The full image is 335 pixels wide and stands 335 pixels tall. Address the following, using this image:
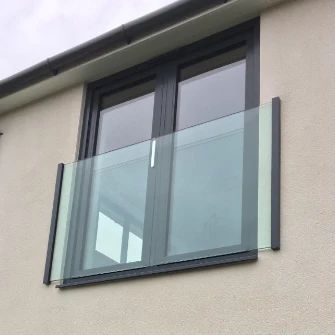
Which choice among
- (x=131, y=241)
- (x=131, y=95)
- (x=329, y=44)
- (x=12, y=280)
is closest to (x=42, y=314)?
(x=12, y=280)

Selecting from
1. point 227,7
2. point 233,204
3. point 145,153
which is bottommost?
point 233,204

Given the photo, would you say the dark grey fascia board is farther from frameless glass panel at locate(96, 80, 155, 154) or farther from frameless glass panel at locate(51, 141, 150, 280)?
frameless glass panel at locate(51, 141, 150, 280)

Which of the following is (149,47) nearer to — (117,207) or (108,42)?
(108,42)

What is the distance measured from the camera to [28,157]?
868 centimetres

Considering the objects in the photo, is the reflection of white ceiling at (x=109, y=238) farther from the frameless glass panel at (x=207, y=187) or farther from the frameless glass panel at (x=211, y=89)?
the frameless glass panel at (x=211, y=89)

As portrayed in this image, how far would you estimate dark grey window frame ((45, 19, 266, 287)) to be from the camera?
6645mm

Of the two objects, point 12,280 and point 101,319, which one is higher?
point 12,280

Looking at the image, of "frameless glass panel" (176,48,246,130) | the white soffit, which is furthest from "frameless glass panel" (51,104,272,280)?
the white soffit

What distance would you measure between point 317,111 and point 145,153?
68.8 inches

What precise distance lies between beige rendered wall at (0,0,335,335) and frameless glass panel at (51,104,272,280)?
8.5 inches

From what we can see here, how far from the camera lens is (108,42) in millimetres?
8125

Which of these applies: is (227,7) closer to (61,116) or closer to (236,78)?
(236,78)

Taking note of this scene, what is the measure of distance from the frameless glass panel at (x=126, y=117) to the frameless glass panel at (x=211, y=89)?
42 cm

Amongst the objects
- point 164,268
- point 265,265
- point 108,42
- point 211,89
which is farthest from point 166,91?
point 265,265
